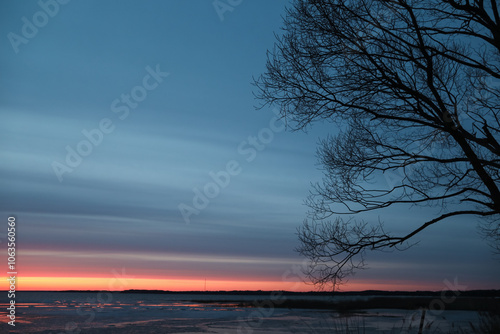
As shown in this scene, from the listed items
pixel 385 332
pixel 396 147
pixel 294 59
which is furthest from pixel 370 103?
pixel 385 332

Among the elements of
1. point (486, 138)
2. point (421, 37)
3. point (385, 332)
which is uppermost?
point (421, 37)

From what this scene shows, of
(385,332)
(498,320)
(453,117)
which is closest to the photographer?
(453,117)

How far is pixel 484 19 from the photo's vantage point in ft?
24.2

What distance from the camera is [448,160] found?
762 centimetres

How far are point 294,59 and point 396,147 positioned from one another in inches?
85.2

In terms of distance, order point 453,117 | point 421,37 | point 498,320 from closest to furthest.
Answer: point 421,37, point 453,117, point 498,320

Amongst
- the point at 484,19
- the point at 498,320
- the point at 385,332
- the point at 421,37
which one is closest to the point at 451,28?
the point at 484,19

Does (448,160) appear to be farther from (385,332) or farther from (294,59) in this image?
(385,332)

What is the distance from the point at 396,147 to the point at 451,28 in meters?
2.00

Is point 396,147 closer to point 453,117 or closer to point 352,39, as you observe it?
point 453,117

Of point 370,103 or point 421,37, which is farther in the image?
point 370,103

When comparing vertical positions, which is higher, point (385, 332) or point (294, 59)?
point (294, 59)

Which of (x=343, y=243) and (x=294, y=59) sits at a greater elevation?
(x=294, y=59)

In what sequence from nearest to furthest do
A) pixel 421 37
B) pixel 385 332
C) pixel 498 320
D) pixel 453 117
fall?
pixel 421 37 < pixel 453 117 < pixel 498 320 < pixel 385 332
